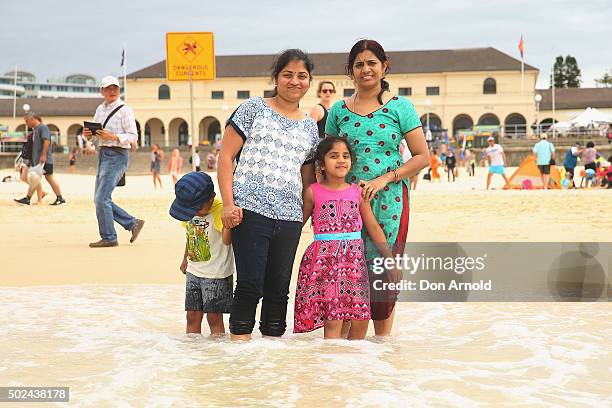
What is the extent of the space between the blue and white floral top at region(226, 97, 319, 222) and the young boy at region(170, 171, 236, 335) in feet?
0.85

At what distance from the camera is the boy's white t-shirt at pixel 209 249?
4.03 meters

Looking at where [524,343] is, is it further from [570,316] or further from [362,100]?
[362,100]

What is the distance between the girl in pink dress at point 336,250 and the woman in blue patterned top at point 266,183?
12cm

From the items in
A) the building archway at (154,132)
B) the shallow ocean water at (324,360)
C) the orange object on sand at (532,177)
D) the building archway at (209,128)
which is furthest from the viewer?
the building archway at (154,132)

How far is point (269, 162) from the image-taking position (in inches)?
150

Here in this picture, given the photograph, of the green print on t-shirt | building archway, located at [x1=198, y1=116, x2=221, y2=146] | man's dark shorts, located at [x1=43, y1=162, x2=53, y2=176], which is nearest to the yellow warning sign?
man's dark shorts, located at [x1=43, y1=162, x2=53, y2=176]

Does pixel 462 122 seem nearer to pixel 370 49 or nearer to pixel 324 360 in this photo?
pixel 370 49

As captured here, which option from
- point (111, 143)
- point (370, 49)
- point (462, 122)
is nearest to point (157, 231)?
point (111, 143)

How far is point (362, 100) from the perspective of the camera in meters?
4.00

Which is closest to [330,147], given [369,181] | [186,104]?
[369,181]

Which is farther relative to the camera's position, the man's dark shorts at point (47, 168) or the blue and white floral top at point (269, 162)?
the man's dark shorts at point (47, 168)

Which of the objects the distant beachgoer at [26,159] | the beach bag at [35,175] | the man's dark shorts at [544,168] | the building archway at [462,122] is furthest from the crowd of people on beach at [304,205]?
the building archway at [462,122]

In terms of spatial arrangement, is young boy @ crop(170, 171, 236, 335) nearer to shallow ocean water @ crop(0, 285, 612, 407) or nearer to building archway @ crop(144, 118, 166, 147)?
shallow ocean water @ crop(0, 285, 612, 407)

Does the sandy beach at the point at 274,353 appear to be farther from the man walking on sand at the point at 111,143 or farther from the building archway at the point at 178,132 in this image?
the building archway at the point at 178,132
